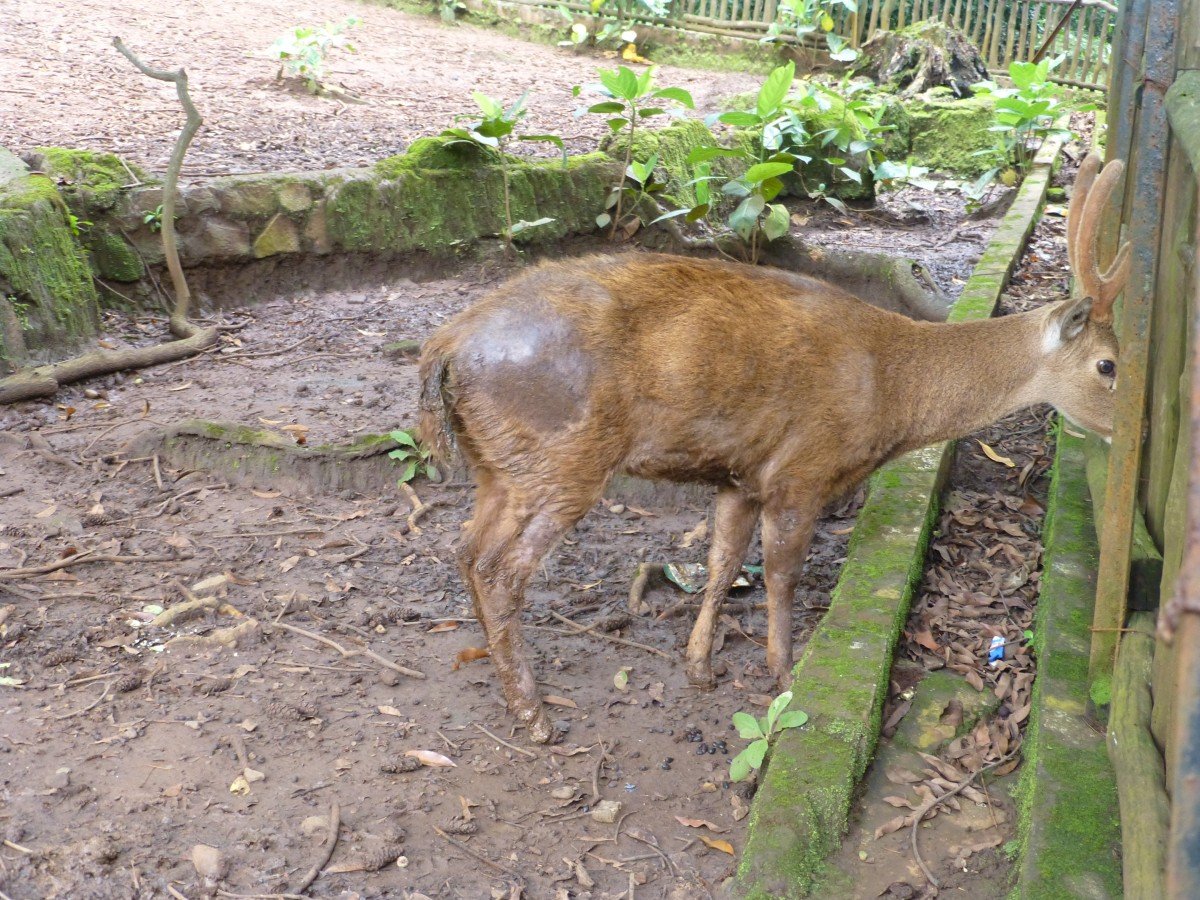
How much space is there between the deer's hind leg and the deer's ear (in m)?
1.91

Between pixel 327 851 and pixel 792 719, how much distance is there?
142cm

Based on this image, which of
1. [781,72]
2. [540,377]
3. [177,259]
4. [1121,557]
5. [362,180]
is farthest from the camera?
[781,72]

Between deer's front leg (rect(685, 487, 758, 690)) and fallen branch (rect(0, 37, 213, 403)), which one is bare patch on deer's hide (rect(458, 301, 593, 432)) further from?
fallen branch (rect(0, 37, 213, 403))

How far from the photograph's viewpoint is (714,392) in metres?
4.07

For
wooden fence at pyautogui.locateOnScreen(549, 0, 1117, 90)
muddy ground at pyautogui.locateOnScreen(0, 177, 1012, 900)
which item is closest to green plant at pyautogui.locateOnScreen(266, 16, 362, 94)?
muddy ground at pyautogui.locateOnScreen(0, 177, 1012, 900)

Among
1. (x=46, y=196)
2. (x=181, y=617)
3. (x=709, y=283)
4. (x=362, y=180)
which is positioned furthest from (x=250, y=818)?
(x=362, y=180)

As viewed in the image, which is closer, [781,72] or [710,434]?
[710,434]

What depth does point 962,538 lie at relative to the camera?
16.7ft

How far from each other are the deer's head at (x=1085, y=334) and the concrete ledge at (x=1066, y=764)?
1.62ft

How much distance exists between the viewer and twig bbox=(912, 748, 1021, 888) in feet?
10.3

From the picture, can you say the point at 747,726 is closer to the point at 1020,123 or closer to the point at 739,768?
the point at 739,768

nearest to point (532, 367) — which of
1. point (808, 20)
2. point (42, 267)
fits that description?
point (42, 267)

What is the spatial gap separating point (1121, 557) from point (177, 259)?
6.00 meters

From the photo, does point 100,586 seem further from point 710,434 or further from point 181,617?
point 710,434
